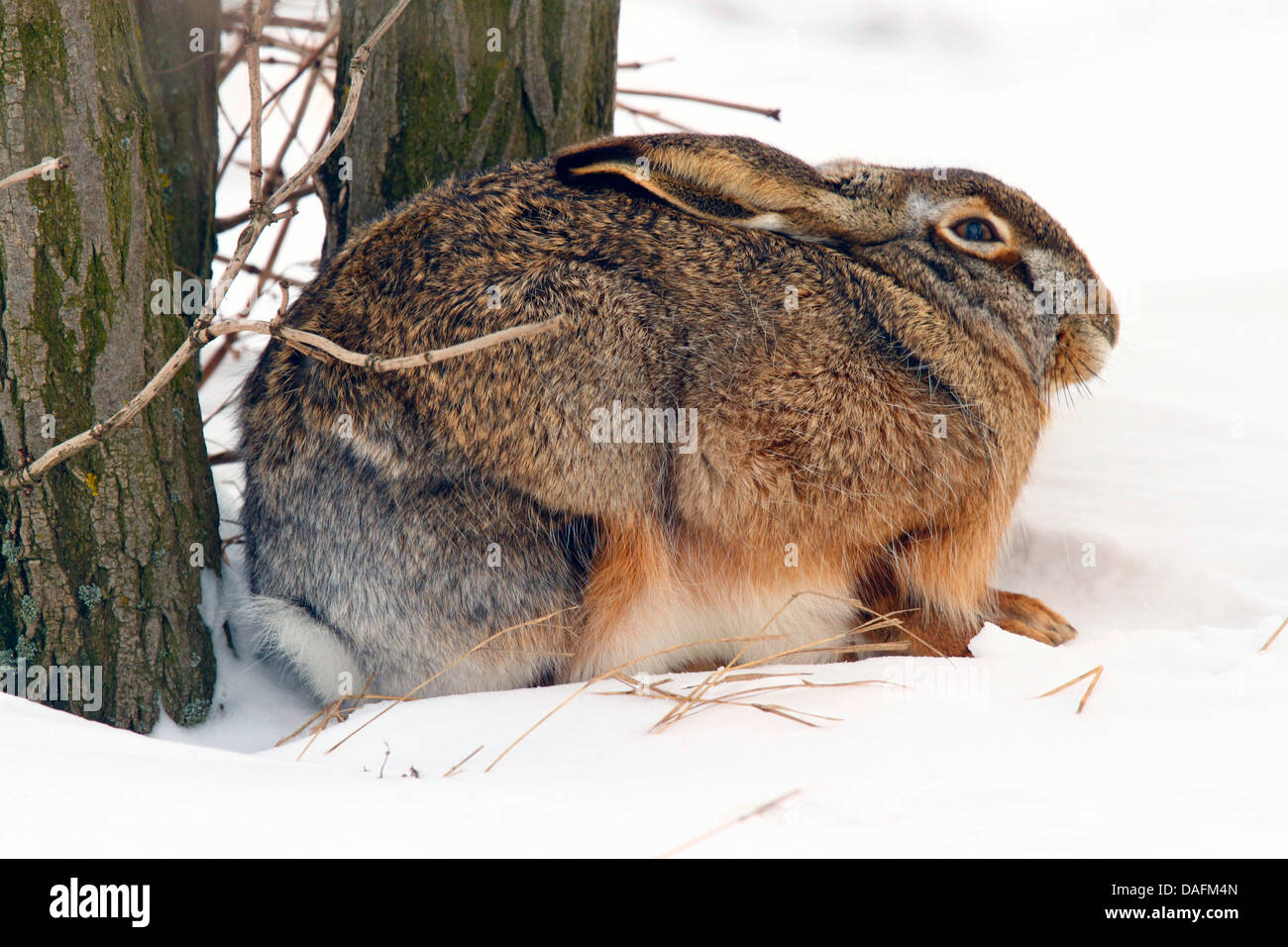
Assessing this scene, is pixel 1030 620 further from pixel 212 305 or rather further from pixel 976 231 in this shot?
pixel 212 305

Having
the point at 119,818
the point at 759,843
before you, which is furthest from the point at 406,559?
the point at 759,843

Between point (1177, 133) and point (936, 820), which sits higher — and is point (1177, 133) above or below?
above

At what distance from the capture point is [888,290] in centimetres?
329

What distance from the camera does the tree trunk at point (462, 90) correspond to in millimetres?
3760

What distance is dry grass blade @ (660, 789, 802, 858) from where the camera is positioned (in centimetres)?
173

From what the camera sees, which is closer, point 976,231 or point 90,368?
point 90,368

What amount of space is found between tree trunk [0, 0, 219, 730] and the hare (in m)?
0.29

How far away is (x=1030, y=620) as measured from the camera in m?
3.48

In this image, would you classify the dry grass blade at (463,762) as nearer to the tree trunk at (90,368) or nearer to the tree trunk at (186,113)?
the tree trunk at (90,368)

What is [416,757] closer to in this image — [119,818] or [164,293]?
[119,818]

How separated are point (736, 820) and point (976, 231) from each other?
2.25 metres

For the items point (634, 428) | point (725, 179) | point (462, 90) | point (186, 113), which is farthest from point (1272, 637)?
point (186, 113)

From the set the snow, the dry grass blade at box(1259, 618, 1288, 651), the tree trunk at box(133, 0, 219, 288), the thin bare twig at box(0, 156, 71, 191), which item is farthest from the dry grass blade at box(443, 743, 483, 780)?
the tree trunk at box(133, 0, 219, 288)

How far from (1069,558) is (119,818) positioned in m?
3.09
